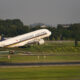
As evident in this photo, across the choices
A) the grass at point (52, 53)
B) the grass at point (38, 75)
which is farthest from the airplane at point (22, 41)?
the grass at point (38, 75)

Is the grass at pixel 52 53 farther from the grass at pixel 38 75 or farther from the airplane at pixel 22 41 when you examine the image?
the grass at pixel 38 75

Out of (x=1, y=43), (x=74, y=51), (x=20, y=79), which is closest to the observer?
(x=20, y=79)

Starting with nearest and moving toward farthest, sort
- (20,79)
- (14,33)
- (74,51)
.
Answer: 1. (20,79)
2. (74,51)
3. (14,33)

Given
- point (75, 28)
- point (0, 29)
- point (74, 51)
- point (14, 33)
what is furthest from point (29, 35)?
point (0, 29)

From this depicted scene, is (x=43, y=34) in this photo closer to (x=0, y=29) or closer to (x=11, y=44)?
(x=11, y=44)

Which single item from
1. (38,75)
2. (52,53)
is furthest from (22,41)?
(38,75)

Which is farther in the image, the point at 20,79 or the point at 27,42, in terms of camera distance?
the point at 27,42

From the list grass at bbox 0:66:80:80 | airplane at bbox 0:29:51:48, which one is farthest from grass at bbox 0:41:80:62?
grass at bbox 0:66:80:80

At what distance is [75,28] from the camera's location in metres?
54.8

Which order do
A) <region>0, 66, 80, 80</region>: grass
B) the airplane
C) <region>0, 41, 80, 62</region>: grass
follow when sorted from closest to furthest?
<region>0, 66, 80, 80</region>: grass, <region>0, 41, 80, 62</region>: grass, the airplane

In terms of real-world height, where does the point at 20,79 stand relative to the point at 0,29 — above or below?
below

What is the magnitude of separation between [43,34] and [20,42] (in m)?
6.58

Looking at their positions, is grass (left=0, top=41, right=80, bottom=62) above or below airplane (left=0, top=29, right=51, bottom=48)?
below

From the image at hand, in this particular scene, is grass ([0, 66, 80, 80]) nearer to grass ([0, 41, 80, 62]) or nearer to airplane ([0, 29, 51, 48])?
grass ([0, 41, 80, 62])
